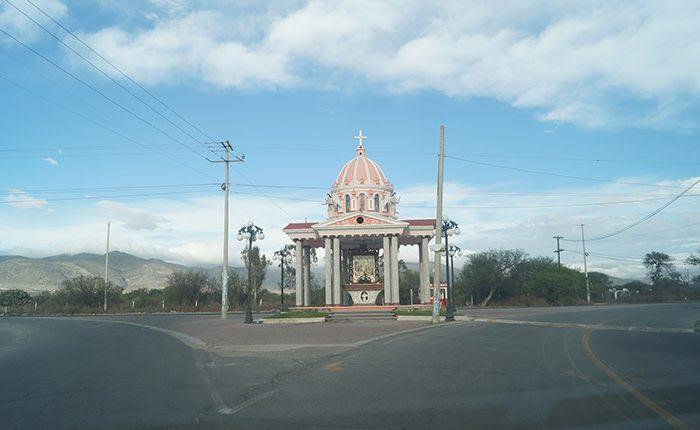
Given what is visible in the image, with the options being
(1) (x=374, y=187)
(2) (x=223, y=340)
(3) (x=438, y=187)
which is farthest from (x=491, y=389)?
(1) (x=374, y=187)

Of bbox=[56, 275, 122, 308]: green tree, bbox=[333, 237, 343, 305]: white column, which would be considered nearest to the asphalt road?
bbox=[333, 237, 343, 305]: white column

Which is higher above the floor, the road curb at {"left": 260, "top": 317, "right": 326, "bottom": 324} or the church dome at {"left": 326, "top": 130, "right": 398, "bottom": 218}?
the church dome at {"left": 326, "top": 130, "right": 398, "bottom": 218}

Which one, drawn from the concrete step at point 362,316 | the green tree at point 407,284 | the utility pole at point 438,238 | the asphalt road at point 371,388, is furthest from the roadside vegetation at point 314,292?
the asphalt road at point 371,388

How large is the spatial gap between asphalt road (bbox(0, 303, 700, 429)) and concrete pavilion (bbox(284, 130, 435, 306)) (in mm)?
28478

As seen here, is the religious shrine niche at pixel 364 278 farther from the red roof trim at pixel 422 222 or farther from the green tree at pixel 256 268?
the green tree at pixel 256 268

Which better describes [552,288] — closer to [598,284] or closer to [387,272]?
[598,284]

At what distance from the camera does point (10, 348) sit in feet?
63.1

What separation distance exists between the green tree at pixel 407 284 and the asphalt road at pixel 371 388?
55291 mm

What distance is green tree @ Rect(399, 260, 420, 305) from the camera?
239ft

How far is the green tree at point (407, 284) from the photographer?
7294cm

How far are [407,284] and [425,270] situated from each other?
2937 centimetres

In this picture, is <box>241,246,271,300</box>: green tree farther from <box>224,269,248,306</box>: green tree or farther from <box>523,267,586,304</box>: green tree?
<box>523,267,586,304</box>: green tree

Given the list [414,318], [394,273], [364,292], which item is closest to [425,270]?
[394,273]

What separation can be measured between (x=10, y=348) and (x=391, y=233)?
97.4ft
